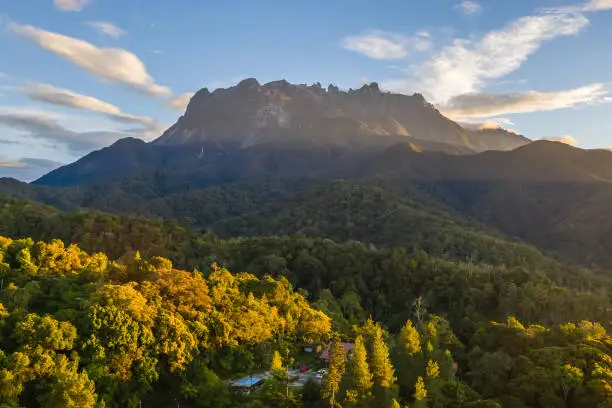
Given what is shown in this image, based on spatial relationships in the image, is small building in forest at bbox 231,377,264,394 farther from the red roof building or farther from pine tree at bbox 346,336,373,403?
pine tree at bbox 346,336,373,403

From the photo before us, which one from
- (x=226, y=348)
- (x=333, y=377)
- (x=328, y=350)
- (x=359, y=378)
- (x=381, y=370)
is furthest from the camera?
(x=328, y=350)

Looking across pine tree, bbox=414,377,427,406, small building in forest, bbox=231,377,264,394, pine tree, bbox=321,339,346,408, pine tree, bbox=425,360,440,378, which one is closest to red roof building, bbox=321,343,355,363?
small building in forest, bbox=231,377,264,394

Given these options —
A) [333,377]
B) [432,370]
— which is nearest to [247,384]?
[333,377]

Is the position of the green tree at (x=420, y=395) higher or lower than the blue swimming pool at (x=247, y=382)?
higher

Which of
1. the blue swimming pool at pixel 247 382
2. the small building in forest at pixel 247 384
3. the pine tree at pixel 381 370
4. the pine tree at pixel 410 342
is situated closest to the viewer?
the pine tree at pixel 381 370

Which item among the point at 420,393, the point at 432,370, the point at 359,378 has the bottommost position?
the point at 420,393

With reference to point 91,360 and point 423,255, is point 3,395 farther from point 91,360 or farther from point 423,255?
point 423,255

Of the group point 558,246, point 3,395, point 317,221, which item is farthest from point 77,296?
point 558,246

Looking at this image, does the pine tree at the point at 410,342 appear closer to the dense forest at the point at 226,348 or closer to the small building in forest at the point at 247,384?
the dense forest at the point at 226,348

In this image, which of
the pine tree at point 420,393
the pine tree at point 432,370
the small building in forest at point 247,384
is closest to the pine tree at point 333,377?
the pine tree at point 420,393

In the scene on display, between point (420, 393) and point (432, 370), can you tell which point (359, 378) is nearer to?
point (420, 393)

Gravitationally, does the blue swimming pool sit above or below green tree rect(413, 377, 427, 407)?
below
